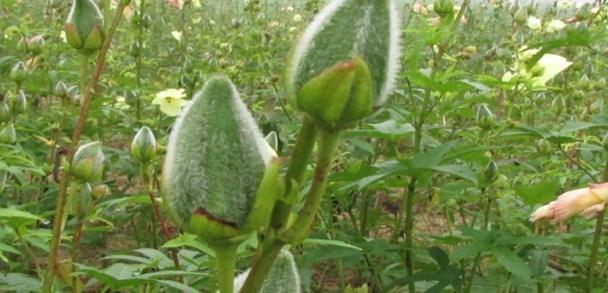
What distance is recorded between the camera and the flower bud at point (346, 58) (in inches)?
31.1

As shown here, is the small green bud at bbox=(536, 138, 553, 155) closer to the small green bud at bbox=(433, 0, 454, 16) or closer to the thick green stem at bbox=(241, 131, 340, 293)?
the small green bud at bbox=(433, 0, 454, 16)

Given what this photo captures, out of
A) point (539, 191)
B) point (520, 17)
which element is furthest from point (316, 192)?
point (520, 17)

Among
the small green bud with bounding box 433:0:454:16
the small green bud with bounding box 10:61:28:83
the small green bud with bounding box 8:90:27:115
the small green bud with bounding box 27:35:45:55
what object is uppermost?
the small green bud with bounding box 433:0:454:16

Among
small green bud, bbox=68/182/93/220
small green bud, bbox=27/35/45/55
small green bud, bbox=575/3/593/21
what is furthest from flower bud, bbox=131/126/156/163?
small green bud, bbox=575/3/593/21

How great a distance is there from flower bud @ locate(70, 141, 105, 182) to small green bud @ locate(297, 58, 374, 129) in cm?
103

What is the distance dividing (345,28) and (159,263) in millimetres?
1604

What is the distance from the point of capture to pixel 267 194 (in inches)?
32.3

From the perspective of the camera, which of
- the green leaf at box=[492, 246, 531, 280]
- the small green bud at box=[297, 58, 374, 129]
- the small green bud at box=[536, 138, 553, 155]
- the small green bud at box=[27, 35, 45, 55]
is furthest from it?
the small green bud at box=[27, 35, 45, 55]

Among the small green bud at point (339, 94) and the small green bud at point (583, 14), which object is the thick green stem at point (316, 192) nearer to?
the small green bud at point (339, 94)

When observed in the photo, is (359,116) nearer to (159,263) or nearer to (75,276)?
(75,276)

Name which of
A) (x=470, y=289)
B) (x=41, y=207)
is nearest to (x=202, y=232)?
(x=470, y=289)

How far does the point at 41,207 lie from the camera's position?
350cm

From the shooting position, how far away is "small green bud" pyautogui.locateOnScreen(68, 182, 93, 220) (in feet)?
6.16

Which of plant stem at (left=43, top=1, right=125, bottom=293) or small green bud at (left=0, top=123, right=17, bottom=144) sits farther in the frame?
small green bud at (left=0, top=123, right=17, bottom=144)
